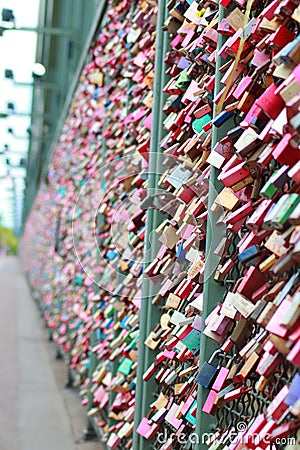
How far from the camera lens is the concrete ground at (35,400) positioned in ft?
13.7

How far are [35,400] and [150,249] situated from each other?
9.36ft

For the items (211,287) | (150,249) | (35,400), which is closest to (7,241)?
(35,400)

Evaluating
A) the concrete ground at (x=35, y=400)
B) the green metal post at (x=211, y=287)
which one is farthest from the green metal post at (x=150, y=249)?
the concrete ground at (x=35, y=400)

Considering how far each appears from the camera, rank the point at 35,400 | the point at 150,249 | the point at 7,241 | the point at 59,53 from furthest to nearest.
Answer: the point at 7,241, the point at 59,53, the point at 35,400, the point at 150,249

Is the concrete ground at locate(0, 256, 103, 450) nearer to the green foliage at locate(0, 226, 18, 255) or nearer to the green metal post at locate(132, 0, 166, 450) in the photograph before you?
the green metal post at locate(132, 0, 166, 450)

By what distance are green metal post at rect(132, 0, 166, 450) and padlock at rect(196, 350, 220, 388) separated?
77 cm

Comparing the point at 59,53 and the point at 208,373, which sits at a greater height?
the point at 59,53

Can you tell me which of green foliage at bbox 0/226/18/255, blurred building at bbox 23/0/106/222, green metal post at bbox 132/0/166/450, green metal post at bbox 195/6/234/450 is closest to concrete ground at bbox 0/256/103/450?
green metal post at bbox 132/0/166/450

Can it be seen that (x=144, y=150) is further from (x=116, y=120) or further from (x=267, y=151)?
(x=267, y=151)

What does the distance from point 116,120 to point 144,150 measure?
109 centimetres

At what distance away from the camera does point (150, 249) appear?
2.77 m

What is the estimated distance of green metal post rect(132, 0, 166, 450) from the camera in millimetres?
2744

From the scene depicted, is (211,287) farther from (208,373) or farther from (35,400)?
(35,400)

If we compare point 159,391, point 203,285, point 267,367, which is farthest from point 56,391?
point 267,367
